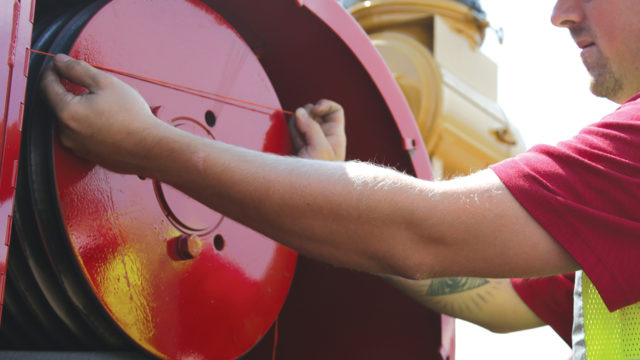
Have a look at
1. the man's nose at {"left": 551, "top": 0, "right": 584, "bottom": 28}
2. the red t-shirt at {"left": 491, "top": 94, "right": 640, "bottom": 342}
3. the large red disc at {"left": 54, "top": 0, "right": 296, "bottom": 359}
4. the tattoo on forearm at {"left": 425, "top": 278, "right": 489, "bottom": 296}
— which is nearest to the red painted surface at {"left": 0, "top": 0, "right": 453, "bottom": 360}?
the large red disc at {"left": 54, "top": 0, "right": 296, "bottom": 359}

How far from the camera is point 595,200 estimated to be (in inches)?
49.3

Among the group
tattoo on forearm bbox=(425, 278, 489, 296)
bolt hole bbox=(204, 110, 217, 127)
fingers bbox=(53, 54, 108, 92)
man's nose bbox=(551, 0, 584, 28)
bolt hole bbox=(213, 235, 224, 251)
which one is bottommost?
tattoo on forearm bbox=(425, 278, 489, 296)

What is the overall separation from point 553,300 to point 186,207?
1121mm

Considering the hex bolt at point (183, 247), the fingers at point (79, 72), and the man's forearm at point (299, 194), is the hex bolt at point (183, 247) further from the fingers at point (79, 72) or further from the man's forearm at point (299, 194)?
the fingers at point (79, 72)

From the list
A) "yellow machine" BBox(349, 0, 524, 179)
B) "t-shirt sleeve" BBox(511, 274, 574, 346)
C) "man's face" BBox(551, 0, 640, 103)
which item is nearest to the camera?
"man's face" BBox(551, 0, 640, 103)

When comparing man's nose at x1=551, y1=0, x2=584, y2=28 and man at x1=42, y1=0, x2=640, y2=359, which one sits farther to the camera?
man's nose at x1=551, y1=0, x2=584, y2=28

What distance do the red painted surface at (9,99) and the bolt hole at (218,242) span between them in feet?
2.24

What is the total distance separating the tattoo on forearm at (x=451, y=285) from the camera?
200cm

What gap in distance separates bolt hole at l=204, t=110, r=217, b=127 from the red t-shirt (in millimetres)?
685

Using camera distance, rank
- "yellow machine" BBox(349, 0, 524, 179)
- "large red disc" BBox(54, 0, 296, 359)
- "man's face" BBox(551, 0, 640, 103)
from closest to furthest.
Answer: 1. "large red disc" BBox(54, 0, 296, 359)
2. "man's face" BBox(551, 0, 640, 103)
3. "yellow machine" BBox(349, 0, 524, 179)

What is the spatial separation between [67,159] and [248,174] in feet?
1.12

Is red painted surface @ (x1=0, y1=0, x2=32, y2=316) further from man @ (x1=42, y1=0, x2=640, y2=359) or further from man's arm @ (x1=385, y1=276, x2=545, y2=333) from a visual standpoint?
man's arm @ (x1=385, y1=276, x2=545, y2=333)

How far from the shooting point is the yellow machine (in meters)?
3.97

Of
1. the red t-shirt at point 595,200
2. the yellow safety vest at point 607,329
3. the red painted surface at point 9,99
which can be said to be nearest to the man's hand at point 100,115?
the red painted surface at point 9,99
